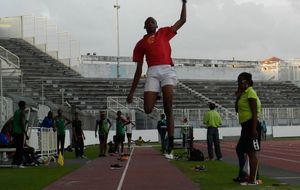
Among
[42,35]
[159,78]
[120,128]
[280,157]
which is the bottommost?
[280,157]

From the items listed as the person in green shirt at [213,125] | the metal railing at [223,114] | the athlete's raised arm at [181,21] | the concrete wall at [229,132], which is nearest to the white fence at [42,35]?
the metal railing at [223,114]

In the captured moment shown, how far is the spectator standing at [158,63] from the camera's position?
23.2 ft

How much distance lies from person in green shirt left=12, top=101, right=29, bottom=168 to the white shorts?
9.45 metres

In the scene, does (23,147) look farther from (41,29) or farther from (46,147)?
(41,29)

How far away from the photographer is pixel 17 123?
1614cm

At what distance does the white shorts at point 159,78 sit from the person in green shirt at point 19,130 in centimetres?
945

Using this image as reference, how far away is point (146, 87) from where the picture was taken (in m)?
7.13

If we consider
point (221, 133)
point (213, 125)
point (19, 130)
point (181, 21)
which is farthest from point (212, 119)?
point (221, 133)

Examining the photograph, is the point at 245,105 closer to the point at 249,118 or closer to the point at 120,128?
the point at 249,118

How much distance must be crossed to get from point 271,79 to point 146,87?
6704 centimetres

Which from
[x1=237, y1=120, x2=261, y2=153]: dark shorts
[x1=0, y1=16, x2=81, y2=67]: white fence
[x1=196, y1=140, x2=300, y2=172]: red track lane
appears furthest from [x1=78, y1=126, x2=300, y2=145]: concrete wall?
[x1=237, y1=120, x2=261, y2=153]: dark shorts

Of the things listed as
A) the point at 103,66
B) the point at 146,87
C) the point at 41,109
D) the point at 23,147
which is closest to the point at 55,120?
the point at 23,147

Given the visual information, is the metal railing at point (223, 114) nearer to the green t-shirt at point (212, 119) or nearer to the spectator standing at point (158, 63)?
the green t-shirt at point (212, 119)

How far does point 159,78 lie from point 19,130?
9864 millimetres
